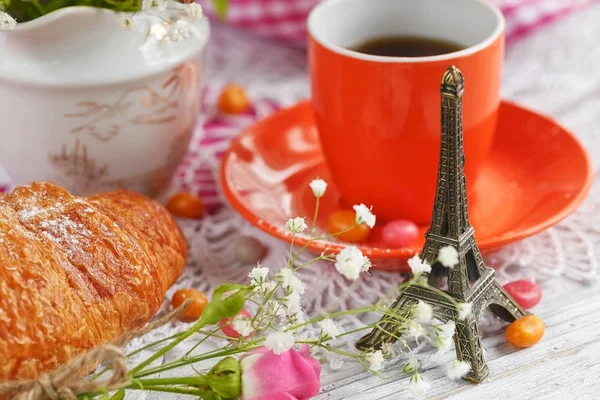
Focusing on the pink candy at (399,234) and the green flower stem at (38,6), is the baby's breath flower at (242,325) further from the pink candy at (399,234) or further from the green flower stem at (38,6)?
the green flower stem at (38,6)

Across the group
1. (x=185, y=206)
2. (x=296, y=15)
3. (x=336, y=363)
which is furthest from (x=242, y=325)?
(x=296, y=15)

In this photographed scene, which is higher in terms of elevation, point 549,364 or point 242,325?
point 242,325

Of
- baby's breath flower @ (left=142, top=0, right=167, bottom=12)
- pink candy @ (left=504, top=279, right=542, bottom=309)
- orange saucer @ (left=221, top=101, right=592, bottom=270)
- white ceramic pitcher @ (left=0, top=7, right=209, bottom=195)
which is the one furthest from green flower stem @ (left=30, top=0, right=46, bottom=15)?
pink candy @ (left=504, top=279, right=542, bottom=309)

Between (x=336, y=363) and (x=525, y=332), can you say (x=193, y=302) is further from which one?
(x=525, y=332)

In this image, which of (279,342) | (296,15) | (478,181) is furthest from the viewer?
(296,15)

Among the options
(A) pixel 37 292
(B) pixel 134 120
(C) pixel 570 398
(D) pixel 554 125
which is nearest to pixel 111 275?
(A) pixel 37 292

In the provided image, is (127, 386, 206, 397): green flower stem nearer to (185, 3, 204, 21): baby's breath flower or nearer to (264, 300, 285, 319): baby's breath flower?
(264, 300, 285, 319): baby's breath flower
